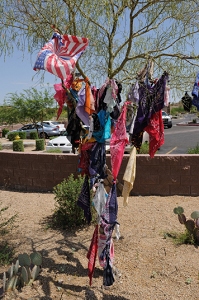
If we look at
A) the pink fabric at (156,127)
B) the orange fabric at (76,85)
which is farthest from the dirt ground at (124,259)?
the orange fabric at (76,85)

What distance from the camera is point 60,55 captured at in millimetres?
3037

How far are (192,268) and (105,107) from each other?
2056mm

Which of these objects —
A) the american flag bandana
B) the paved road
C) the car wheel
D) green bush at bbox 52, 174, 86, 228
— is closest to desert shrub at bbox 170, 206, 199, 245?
green bush at bbox 52, 174, 86, 228

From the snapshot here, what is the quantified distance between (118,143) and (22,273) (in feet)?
5.29

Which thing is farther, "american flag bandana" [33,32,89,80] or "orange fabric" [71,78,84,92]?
"orange fabric" [71,78,84,92]

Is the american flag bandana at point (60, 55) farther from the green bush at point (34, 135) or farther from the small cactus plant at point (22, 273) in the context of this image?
the green bush at point (34, 135)

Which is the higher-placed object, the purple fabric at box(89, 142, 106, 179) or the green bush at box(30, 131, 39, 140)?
the purple fabric at box(89, 142, 106, 179)

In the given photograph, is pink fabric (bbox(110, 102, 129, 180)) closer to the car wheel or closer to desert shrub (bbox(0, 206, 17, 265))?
desert shrub (bbox(0, 206, 17, 265))

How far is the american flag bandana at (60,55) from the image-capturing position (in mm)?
2863

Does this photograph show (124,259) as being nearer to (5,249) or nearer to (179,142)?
(5,249)

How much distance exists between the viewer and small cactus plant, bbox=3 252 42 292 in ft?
10.8

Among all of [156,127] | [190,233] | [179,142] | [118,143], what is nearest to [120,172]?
[190,233]

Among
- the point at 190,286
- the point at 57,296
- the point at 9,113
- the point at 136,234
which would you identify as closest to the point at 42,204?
the point at 136,234

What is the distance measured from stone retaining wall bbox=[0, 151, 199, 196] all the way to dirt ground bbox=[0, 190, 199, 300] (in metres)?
0.63
